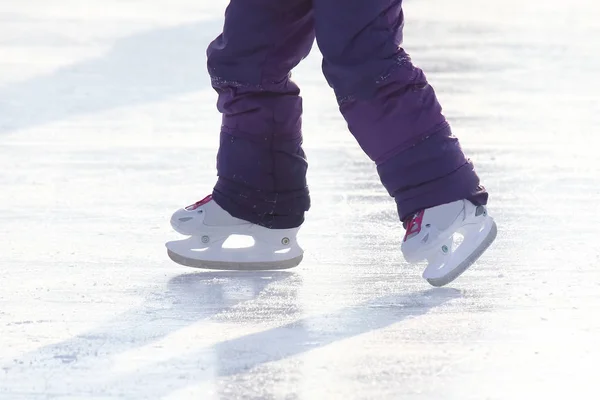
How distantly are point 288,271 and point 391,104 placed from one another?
42 cm

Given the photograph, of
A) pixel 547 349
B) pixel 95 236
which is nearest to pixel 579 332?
pixel 547 349

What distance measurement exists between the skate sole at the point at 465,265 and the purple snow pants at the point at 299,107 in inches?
3.1

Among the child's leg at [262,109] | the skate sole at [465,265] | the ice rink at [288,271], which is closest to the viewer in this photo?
the ice rink at [288,271]

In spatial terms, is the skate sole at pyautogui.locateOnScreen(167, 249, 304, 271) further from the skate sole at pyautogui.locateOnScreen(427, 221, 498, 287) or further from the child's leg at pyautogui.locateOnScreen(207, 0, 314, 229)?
the skate sole at pyautogui.locateOnScreen(427, 221, 498, 287)

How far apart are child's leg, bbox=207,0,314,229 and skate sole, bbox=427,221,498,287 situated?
1.40ft

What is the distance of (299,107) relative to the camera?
318 centimetres

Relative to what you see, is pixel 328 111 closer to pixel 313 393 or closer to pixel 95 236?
pixel 95 236

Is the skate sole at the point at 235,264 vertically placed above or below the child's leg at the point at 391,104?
below

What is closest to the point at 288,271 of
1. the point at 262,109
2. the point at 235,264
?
the point at 235,264

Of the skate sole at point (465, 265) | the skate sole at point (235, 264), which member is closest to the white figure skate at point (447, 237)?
the skate sole at point (465, 265)

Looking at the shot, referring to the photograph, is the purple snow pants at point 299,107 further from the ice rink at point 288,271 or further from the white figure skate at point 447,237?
the ice rink at point 288,271

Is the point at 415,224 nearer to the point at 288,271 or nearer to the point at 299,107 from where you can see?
the point at 288,271

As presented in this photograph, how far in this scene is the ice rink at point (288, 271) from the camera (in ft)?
7.57

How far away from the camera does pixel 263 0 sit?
119 inches
